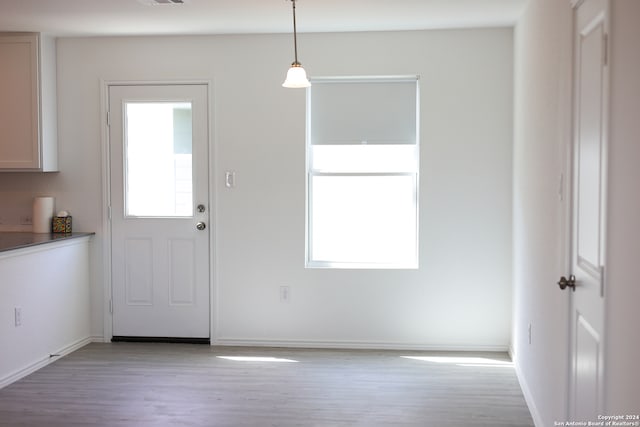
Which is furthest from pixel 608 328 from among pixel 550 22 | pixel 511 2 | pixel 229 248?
pixel 229 248

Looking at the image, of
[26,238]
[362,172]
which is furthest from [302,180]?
[26,238]

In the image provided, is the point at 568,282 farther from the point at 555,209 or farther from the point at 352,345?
the point at 352,345

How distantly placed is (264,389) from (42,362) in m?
1.70

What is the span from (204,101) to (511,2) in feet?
7.99

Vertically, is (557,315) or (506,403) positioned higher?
(557,315)

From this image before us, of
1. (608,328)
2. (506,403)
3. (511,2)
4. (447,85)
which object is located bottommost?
(506,403)

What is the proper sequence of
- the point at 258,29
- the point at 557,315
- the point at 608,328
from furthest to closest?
the point at 258,29 → the point at 557,315 → the point at 608,328

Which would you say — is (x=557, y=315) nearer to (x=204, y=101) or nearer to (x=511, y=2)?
(x=511, y=2)

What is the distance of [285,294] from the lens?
528 centimetres

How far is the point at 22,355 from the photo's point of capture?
4.48 meters

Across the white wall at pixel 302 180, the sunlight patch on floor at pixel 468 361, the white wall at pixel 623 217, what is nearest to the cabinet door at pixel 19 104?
the white wall at pixel 302 180

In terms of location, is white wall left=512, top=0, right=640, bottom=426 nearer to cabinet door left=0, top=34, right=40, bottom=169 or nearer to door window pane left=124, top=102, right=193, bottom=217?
door window pane left=124, top=102, right=193, bottom=217

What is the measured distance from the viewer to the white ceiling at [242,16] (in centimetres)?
431

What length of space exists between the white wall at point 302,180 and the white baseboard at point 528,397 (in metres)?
0.67
